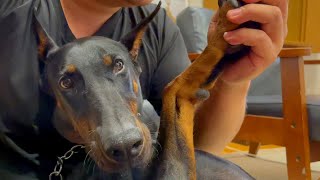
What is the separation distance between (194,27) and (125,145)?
2.44 m

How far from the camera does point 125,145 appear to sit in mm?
659

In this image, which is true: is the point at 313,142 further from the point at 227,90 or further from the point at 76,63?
the point at 76,63

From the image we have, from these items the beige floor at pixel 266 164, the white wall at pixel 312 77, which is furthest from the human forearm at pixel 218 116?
the white wall at pixel 312 77

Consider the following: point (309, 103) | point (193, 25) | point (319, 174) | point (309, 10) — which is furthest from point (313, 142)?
point (309, 10)

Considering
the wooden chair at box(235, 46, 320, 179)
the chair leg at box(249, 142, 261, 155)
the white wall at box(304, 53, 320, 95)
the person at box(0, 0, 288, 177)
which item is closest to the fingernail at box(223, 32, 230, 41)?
the person at box(0, 0, 288, 177)

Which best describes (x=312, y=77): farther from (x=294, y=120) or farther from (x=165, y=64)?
(x=165, y=64)

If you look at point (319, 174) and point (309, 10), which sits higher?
point (309, 10)

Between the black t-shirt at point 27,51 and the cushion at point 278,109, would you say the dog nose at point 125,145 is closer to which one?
the black t-shirt at point 27,51

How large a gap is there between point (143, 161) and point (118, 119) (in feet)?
0.30

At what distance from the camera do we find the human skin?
0.82 m

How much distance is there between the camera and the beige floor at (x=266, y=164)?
277cm

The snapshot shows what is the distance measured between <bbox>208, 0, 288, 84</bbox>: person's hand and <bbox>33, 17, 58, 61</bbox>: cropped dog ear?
11.8 inches

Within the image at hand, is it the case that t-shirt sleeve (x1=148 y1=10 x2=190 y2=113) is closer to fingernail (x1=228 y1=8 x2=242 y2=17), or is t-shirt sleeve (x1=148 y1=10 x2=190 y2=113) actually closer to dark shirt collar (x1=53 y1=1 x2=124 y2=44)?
dark shirt collar (x1=53 y1=1 x2=124 y2=44)

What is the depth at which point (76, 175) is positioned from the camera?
2.94 feet
